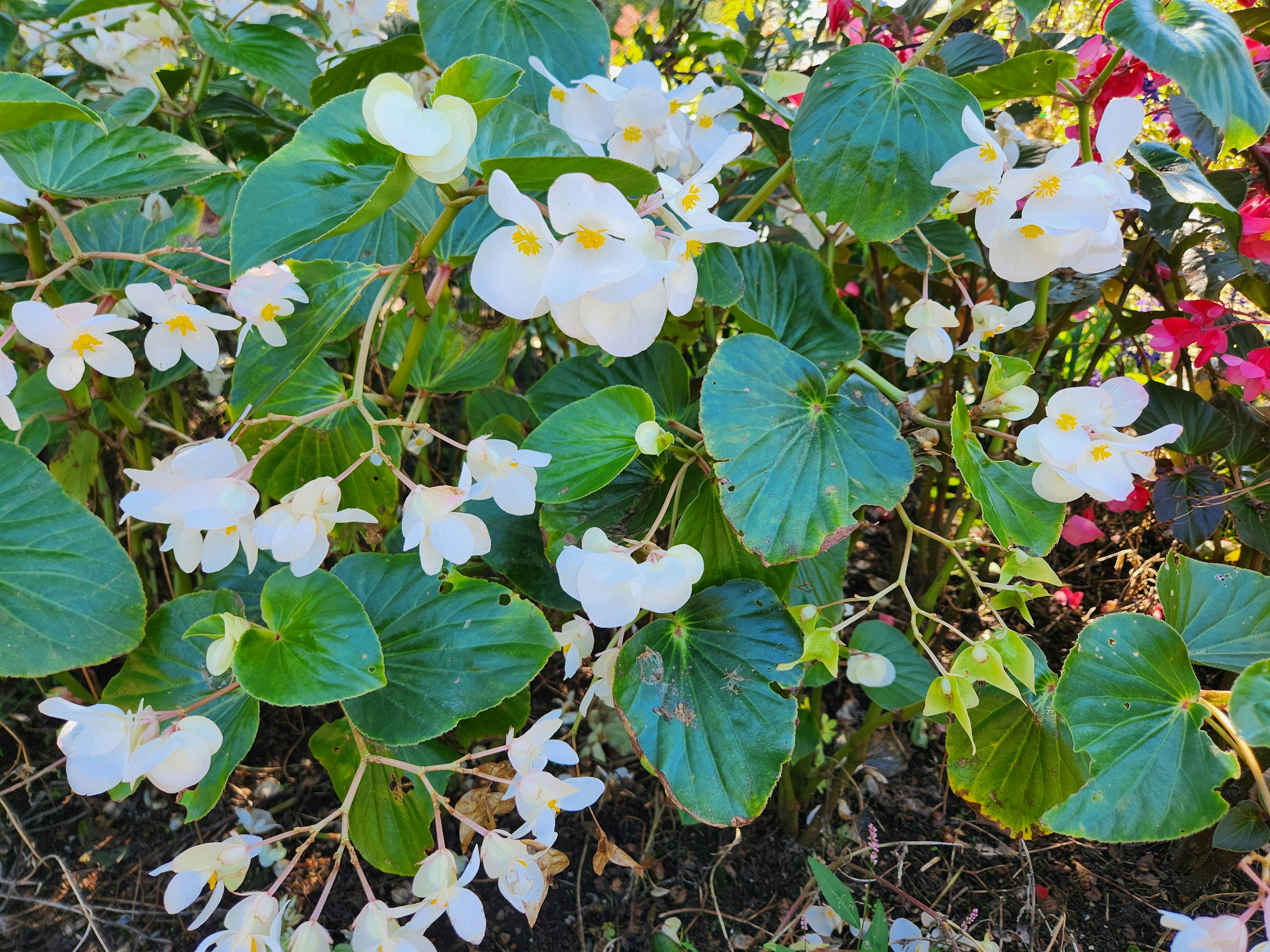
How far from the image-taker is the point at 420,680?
66cm

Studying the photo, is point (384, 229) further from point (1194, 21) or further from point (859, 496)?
point (1194, 21)

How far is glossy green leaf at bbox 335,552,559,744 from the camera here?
636 millimetres

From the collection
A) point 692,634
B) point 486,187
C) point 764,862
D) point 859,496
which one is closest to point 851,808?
point 764,862

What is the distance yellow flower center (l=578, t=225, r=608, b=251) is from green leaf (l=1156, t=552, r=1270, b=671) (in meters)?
0.55

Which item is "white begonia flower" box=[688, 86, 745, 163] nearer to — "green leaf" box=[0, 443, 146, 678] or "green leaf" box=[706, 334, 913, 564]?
"green leaf" box=[706, 334, 913, 564]

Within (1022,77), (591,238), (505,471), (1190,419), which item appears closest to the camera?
(591,238)

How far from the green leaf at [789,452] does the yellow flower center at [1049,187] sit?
190 millimetres

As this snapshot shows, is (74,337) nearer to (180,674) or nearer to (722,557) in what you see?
(180,674)

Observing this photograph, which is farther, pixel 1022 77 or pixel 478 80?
pixel 1022 77

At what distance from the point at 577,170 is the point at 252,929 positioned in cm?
54

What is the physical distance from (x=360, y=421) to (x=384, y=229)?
20 centimetres

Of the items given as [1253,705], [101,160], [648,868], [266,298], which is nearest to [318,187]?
[266,298]

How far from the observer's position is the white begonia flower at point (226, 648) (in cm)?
56

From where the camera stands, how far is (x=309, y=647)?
0.59 meters
